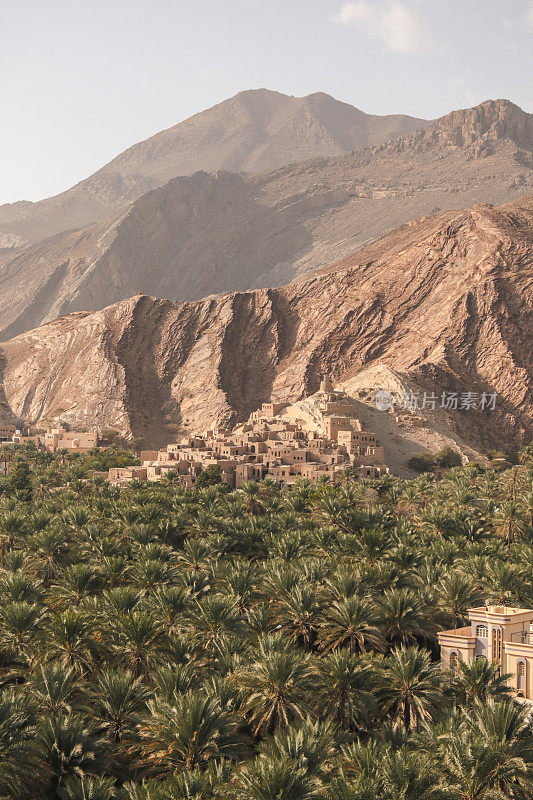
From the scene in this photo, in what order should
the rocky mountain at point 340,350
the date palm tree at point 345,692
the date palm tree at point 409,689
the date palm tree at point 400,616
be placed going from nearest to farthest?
the date palm tree at point 409,689, the date palm tree at point 345,692, the date palm tree at point 400,616, the rocky mountain at point 340,350

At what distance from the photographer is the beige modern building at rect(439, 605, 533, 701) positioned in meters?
38.1

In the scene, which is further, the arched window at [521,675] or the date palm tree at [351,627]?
the date palm tree at [351,627]

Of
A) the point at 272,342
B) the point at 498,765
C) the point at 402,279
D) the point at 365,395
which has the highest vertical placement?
the point at 402,279

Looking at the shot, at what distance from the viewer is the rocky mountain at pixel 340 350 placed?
165m

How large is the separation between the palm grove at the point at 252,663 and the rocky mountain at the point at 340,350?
99549 millimetres

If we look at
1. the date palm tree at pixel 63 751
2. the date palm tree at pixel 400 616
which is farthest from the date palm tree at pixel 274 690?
the date palm tree at pixel 400 616

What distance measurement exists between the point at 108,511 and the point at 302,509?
16.5 metres

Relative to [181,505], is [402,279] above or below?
→ above

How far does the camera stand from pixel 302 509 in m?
74.0

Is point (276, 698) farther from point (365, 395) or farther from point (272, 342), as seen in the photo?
point (272, 342)

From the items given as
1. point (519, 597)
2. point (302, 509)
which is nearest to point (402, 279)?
point (302, 509)

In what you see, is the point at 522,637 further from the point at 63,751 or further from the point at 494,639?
the point at 63,751

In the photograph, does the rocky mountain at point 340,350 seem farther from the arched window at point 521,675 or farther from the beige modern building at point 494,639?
the arched window at point 521,675

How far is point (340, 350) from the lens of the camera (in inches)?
7244
